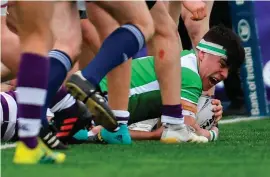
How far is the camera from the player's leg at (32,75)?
151 inches

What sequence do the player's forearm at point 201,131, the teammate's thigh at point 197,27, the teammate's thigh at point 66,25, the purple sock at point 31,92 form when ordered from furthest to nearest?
the teammate's thigh at point 197,27 < the player's forearm at point 201,131 < the teammate's thigh at point 66,25 < the purple sock at point 31,92

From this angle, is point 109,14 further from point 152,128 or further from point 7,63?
point 152,128

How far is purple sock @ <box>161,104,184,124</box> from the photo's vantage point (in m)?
5.25

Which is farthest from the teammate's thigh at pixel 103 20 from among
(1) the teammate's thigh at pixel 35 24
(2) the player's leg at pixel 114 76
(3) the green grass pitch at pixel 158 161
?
(1) the teammate's thigh at pixel 35 24

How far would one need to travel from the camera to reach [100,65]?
14.9ft

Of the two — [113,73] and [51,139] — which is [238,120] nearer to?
[113,73]

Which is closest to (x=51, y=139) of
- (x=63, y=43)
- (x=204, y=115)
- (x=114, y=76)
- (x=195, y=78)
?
(x=63, y=43)

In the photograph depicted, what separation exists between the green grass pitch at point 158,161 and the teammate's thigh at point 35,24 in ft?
1.57

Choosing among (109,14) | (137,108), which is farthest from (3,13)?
(137,108)

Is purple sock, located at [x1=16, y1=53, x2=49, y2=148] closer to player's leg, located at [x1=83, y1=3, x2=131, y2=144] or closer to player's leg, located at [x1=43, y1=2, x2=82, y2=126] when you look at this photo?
player's leg, located at [x1=43, y1=2, x2=82, y2=126]

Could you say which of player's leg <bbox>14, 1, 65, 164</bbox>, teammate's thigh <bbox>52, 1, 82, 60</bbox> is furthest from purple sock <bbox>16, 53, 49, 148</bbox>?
teammate's thigh <bbox>52, 1, 82, 60</bbox>

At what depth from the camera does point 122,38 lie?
15.0 feet

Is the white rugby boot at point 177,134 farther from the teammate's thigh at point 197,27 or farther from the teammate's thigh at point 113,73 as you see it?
the teammate's thigh at point 197,27

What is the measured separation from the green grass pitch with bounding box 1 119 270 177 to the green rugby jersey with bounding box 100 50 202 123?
0.39 m
